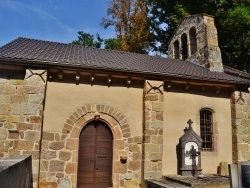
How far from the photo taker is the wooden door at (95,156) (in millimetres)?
8219

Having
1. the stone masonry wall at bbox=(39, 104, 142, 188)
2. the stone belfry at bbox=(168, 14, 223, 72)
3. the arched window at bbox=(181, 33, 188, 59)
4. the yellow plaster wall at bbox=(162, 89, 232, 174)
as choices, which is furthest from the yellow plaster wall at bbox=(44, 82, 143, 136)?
the arched window at bbox=(181, 33, 188, 59)

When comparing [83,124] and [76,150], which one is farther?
[83,124]

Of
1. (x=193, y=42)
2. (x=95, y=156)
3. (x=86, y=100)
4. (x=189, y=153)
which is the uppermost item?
(x=193, y=42)

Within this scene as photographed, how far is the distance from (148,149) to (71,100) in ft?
9.82

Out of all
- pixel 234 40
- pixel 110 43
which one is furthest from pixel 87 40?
pixel 234 40

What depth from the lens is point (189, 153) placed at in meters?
8.91

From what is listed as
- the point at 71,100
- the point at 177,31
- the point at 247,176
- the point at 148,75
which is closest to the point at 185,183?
the point at 247,176

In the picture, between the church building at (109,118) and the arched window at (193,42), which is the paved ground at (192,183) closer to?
the church building at (109,118)

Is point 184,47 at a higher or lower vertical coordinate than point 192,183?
higher

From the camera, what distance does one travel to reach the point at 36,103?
771 cm

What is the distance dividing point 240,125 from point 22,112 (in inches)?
309

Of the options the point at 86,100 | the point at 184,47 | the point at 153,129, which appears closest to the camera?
the point at 86,100

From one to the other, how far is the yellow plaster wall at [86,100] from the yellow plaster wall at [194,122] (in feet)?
3.77

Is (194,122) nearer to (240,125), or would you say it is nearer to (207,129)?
(207,129)
